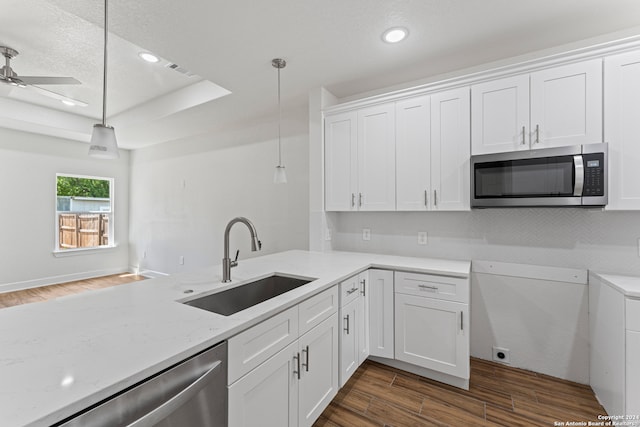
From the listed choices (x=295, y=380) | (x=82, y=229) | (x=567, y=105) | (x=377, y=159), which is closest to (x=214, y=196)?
(x=377, y=159)

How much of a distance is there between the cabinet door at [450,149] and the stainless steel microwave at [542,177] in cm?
9

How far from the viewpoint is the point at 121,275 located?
564cm

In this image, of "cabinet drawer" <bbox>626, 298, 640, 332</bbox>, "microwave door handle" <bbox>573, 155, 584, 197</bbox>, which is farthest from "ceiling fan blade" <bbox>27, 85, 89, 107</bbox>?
"cabinet drawer" <bbox>626, 298, 640, 332</bbox>

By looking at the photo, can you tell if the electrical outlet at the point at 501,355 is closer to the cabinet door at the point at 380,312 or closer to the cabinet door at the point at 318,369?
the cabinet door at the point at 380,312

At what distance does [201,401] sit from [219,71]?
2650 mm

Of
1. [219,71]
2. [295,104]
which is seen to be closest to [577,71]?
[295,104]

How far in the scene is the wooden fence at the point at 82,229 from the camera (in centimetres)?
505

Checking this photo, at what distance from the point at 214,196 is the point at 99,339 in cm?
367

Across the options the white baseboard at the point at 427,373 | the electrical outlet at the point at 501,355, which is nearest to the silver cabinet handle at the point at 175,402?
the white baseboard at the point at 427,373

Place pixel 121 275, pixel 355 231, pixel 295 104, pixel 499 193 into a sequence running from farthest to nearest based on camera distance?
pixel 121 275, pixel 295 104, pixel 355 231, pixel 499 193

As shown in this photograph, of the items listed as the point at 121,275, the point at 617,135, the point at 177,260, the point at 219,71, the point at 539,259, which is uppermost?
the point at 219,71

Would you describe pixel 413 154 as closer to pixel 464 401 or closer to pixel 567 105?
pixel 567 105

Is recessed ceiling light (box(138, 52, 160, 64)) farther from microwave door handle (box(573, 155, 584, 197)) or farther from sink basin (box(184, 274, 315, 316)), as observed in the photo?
microwave door handle (box(573, 155, 584, 197))

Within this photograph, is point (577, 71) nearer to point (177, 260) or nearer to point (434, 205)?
point (434, 205)
